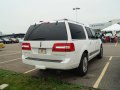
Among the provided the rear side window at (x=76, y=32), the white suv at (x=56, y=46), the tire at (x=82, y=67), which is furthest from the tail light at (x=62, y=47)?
the tire at (x=82, y=67)

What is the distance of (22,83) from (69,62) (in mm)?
1607

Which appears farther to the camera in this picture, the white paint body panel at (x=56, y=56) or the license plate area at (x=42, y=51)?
the license plate area at (x=42, y=51)

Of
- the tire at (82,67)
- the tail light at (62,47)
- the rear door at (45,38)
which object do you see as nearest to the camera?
the tail light at (62,47)

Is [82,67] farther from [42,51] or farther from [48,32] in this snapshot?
[48,32]

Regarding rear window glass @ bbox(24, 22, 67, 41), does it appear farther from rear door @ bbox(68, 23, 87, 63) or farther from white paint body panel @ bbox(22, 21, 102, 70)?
rear door @ bbox(68, 23, 87, 63)

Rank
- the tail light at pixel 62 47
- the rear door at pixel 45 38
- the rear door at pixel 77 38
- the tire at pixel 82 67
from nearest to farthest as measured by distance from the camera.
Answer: the tail light at pixel 62 47 < the rear door at pixel 45 38 < the rear door at pixel 77 38 < the tire at pixel 82 67

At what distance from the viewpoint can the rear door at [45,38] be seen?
5656 mm

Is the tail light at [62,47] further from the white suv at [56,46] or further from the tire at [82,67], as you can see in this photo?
the tire at [82,67]

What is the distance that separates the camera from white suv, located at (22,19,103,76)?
218 inches

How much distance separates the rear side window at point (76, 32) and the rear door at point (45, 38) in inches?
13.6

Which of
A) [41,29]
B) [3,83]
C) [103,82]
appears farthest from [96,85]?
[3,83]

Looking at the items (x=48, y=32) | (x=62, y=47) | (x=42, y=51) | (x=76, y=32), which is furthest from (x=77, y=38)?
(x=42, y=51)

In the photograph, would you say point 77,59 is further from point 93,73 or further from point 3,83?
point 3,83

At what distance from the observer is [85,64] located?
268 inches
